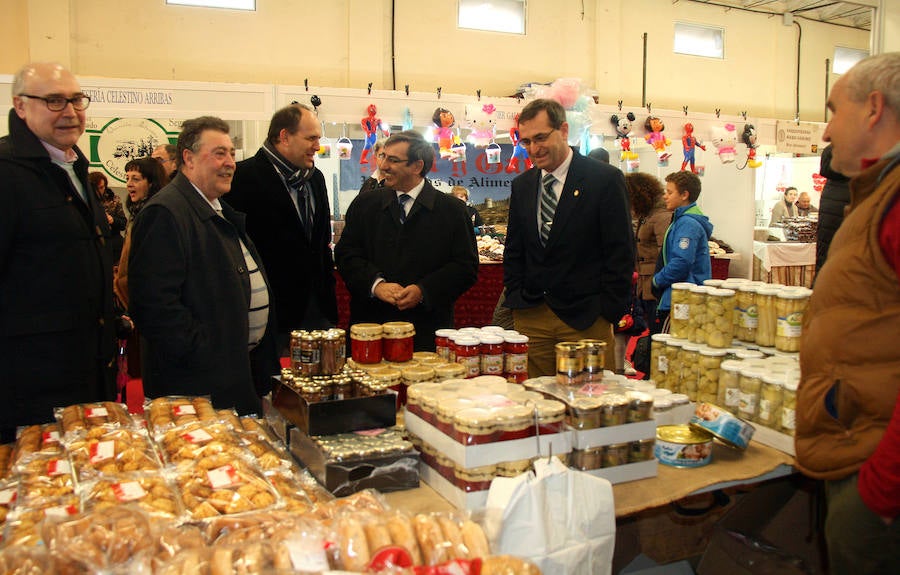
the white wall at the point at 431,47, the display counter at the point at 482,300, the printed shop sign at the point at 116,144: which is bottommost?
the display counter at the point at 482,300

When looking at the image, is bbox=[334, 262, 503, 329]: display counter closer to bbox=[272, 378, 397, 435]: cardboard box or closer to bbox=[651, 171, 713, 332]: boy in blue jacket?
bbox=[651, 171, 713, 332]: boy in blue jacket

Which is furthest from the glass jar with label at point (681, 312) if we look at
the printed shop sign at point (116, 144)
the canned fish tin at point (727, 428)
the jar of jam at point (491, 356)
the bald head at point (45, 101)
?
the printed shop sign at point (116, 144)

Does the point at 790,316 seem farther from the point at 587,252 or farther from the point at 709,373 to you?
the point at 587,252

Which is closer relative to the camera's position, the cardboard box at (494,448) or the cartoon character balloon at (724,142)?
the cardboard box at (494,448)

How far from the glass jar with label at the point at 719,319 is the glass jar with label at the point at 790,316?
0.16 meters

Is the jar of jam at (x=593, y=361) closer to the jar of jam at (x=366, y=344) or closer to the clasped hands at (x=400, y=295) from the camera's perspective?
the jar of jam at (x=366, y=344)

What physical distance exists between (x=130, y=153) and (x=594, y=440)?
6.00 metres

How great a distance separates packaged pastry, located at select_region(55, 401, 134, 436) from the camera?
180 cm

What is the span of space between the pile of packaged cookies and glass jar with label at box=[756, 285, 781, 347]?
1745 mm

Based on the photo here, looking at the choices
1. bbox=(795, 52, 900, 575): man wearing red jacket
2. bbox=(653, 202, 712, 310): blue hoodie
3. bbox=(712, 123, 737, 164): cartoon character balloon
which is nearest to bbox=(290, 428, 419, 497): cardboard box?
bbox=(795, 52, 900, 575): man wearing red jacket

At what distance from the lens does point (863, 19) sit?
444 inches

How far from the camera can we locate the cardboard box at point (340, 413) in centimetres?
179

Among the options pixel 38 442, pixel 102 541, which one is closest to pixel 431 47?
pixel 38 442

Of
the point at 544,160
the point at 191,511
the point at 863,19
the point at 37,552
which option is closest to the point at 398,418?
the point at 191,511
